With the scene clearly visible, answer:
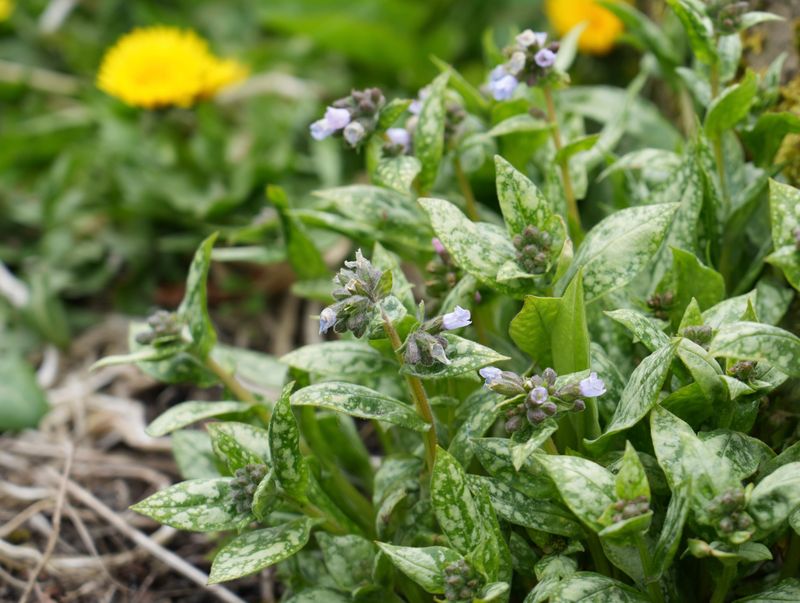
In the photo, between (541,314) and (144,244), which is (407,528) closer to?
(541,314)

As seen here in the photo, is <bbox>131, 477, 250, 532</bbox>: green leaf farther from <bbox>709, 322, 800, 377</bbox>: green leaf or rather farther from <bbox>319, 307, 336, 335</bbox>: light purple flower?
<bbox>709, 322, 800, 377</bbox>: green leaf

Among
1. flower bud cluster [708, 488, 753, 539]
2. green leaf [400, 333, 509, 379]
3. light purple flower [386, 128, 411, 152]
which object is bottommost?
flower bud cluster [708, 488, 753, 539]

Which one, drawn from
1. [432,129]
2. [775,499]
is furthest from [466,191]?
[775,499]

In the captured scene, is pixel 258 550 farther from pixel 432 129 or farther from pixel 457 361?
pixel 432 129

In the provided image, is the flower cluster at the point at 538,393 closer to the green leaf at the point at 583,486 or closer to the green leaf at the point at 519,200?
the green leaf at the point at 583,486

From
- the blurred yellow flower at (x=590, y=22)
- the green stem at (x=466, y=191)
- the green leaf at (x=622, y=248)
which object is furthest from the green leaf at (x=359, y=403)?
the blurred yellow flower at (x=590, y=22)

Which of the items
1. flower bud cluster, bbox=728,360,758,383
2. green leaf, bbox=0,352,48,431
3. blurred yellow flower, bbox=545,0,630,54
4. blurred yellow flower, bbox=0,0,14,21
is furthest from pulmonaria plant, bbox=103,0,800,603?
blurred yellow flower, bbox=0,0,14,21
